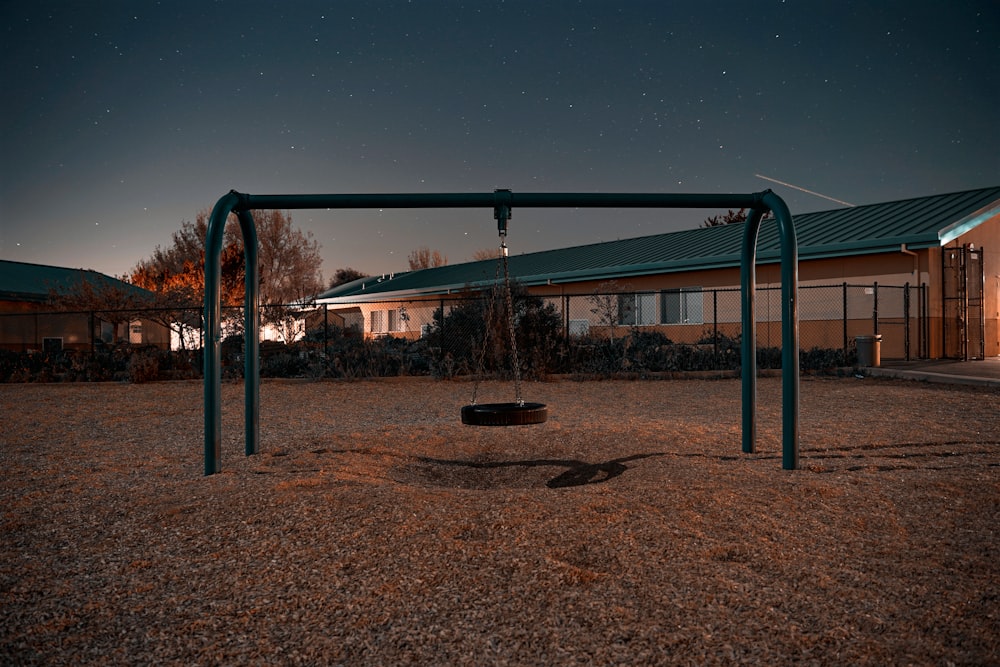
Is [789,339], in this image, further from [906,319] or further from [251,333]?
[906,319]

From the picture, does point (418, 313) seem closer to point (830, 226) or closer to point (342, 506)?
point (830, 226)

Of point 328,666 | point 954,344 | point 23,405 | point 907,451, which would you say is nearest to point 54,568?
point 328,666

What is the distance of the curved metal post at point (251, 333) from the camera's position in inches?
247

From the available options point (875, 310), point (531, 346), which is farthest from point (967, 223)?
point (531, 346)

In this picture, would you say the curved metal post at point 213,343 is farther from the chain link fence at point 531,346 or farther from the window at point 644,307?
the window at point 644,307

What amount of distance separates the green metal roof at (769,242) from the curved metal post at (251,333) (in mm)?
12469

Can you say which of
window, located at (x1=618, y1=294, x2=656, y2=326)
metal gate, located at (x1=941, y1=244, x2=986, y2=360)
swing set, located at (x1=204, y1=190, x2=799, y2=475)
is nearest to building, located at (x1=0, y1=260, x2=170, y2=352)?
window, located at (x1=618, y1=294, x2=656, y2=326)

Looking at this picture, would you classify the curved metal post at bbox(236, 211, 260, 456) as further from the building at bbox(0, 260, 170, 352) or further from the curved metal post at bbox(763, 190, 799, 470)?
the building at bbox(0, 260, 170, 352)

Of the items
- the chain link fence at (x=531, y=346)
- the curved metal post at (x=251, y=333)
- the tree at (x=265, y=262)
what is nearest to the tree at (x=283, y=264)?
the tree at (x=265, y=262)

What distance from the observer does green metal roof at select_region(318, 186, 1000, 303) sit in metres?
18.1

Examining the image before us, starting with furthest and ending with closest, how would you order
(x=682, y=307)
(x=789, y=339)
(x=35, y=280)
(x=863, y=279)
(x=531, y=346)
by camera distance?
(x=35, y=280) < (x=682, y=307) < (x=863, y=279) < (x=531, y=346) < (x=789, y=339)

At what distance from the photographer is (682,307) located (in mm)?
23344

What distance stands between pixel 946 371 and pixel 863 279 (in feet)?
17.0

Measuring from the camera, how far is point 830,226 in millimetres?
21484
